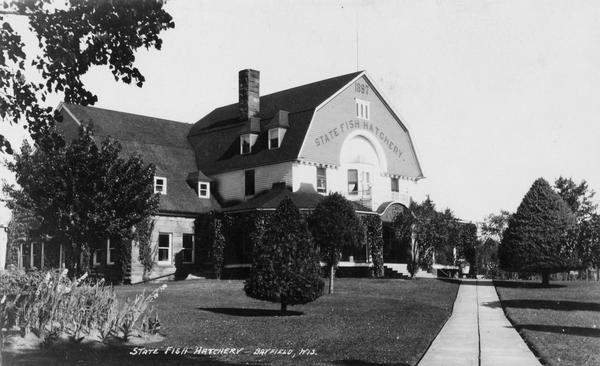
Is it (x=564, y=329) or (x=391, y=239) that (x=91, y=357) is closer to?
(x=564, y=329)

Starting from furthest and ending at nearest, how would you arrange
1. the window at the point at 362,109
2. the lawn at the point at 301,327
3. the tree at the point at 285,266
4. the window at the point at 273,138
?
the window at the point at 362,109, the window at the point at 273,138, the tree at the point at 285,266, the lawn at the point at 301,327

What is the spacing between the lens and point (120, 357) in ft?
45.4

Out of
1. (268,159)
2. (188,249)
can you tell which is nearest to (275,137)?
(268,159)

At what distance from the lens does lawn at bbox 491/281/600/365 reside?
1451 cm

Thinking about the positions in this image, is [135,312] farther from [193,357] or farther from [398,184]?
[398,184]

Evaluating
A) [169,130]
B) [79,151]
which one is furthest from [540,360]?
[169,130]

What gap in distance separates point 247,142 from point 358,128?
266 inches

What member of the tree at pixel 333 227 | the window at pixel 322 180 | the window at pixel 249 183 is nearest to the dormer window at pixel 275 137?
the window at pixel 249 183

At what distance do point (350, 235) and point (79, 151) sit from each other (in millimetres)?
12091

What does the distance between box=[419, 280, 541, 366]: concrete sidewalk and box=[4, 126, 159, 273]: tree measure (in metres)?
15.2

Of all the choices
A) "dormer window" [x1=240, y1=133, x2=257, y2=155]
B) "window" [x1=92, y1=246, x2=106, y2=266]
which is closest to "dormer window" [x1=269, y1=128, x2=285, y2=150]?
"dormer window" [x1=240, y1=133, x2=257, y2=155]

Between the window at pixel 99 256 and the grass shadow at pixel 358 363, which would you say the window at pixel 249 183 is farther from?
the grass shadow at pixel 358 363

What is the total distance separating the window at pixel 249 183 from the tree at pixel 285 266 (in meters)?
21.3

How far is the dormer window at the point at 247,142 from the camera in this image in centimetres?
4300
